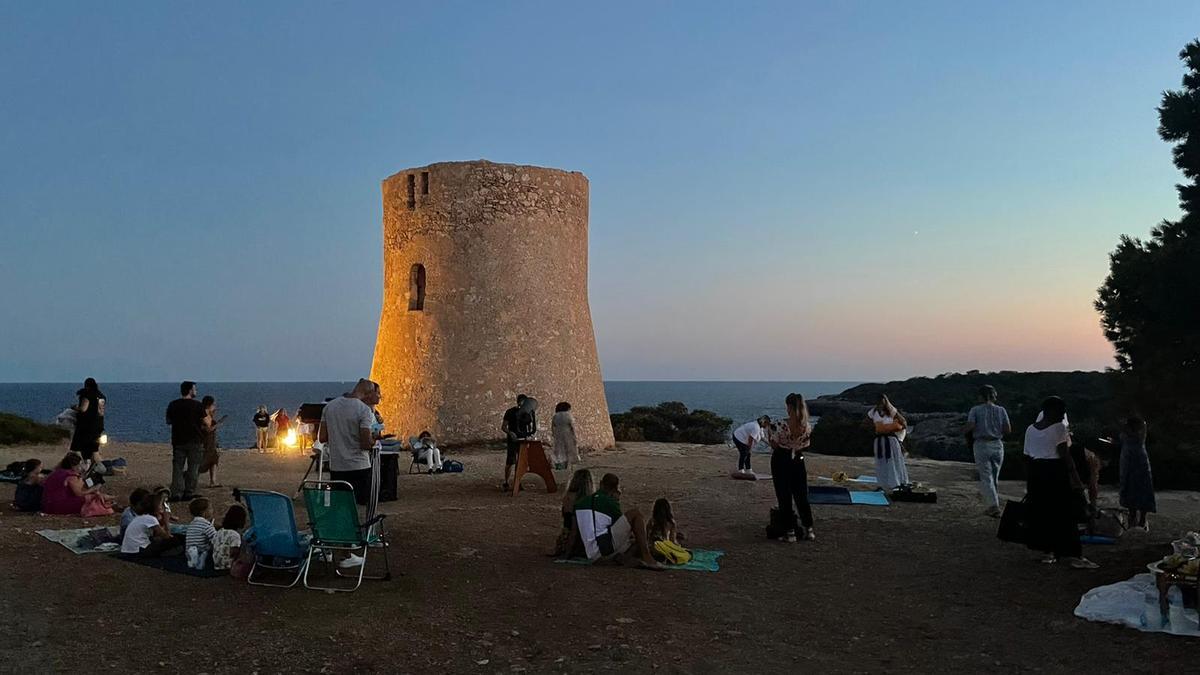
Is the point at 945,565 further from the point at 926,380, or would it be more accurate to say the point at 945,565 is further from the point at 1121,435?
the point at 926,380

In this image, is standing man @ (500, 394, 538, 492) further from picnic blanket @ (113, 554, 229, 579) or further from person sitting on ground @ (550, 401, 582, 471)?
picnic blanket @ (113, 554, 229, 579)

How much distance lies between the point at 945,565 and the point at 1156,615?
225 cm

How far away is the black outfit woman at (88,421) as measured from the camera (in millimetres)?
11619

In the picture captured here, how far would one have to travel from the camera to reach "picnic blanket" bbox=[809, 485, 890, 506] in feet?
39.7

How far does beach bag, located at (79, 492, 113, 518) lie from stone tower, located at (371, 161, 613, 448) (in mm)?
8993

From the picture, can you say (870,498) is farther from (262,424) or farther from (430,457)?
(262,424)

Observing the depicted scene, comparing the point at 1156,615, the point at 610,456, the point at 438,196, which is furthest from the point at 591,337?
the point at 1156,615

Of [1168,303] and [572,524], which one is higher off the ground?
[1168,303]

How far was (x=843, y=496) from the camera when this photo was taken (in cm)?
1255

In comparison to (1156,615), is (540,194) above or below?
above

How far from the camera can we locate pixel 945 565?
803 centimetres

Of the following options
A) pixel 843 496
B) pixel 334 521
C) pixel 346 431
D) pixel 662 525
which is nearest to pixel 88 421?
pixel 346 431

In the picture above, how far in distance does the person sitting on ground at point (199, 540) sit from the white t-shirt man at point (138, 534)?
0.71m

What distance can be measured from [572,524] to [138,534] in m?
4.01
